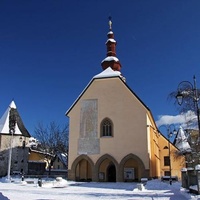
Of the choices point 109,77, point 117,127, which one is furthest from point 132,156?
point 109,77

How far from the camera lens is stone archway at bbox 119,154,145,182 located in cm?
3079

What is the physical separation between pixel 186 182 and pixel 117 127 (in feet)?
47.5

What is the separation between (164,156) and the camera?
4266 cm

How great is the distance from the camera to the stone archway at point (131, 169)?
3079 cm

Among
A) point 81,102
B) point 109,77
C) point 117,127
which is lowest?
point 117,127

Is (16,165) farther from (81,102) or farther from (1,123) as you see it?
(81,102)

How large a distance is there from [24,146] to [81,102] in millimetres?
18961

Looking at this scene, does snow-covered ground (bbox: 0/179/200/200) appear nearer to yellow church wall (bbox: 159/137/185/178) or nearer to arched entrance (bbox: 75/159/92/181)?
arched entrance (bbox: 75/159/92/181)

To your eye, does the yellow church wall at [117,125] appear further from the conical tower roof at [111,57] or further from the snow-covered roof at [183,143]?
the conical tower roof at [111,57]

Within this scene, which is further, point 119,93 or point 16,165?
point 16,165

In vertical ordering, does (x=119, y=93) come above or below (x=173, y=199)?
above

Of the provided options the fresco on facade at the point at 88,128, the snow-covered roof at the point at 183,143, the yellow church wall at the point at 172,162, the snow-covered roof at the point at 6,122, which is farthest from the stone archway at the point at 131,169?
the snow-covered roof at the point at 6,122

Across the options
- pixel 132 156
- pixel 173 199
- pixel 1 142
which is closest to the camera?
pixel 173 199

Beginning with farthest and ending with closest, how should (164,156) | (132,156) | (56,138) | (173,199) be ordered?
(56,138)
(164,156)
(132,156)
(173,199)
